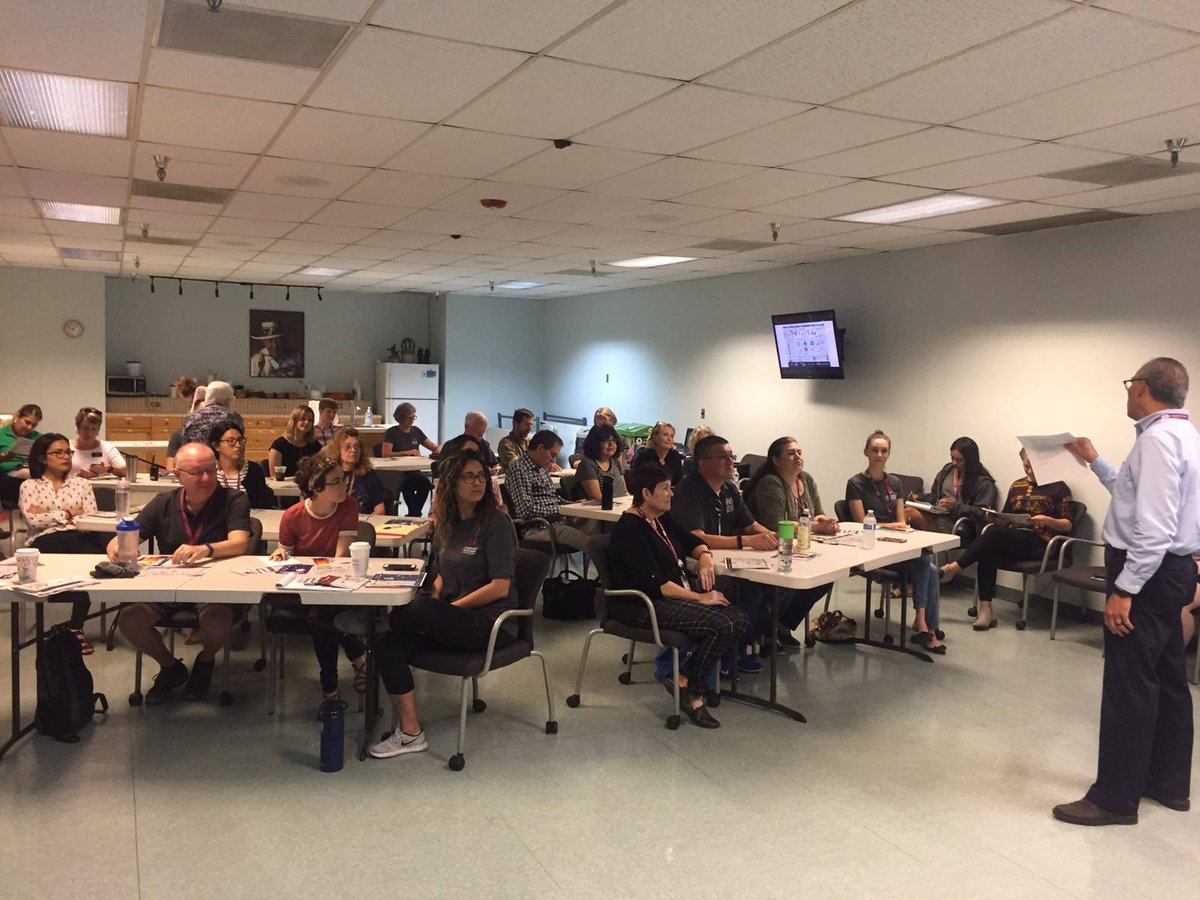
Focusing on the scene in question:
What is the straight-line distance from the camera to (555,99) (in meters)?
3.89

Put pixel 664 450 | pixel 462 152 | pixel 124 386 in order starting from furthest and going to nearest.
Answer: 1. pixel 124 386
2. pixel 664 450
3. pixel 462 152

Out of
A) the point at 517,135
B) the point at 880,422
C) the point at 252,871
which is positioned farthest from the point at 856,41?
the point at 880,422

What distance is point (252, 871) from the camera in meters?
3.10

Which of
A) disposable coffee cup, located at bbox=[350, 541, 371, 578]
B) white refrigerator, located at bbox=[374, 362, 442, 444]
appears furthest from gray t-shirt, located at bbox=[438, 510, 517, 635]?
white refrigerator, located at bbox=[374, 362, 442, 444]

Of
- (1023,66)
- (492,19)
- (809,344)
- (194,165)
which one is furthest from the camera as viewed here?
(809,344)

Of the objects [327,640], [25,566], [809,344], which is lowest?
[327,640]

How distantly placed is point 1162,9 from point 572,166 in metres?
3.01

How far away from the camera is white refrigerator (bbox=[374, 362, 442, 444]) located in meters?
13.8

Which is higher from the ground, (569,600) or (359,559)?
(359,559)

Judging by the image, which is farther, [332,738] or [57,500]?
[57,500]

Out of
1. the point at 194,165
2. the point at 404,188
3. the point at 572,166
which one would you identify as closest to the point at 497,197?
the point at 404,188

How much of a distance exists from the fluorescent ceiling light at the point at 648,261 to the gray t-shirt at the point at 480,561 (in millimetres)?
5579

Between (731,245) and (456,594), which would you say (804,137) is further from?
(731,245)

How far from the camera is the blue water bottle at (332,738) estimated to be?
386 cm
